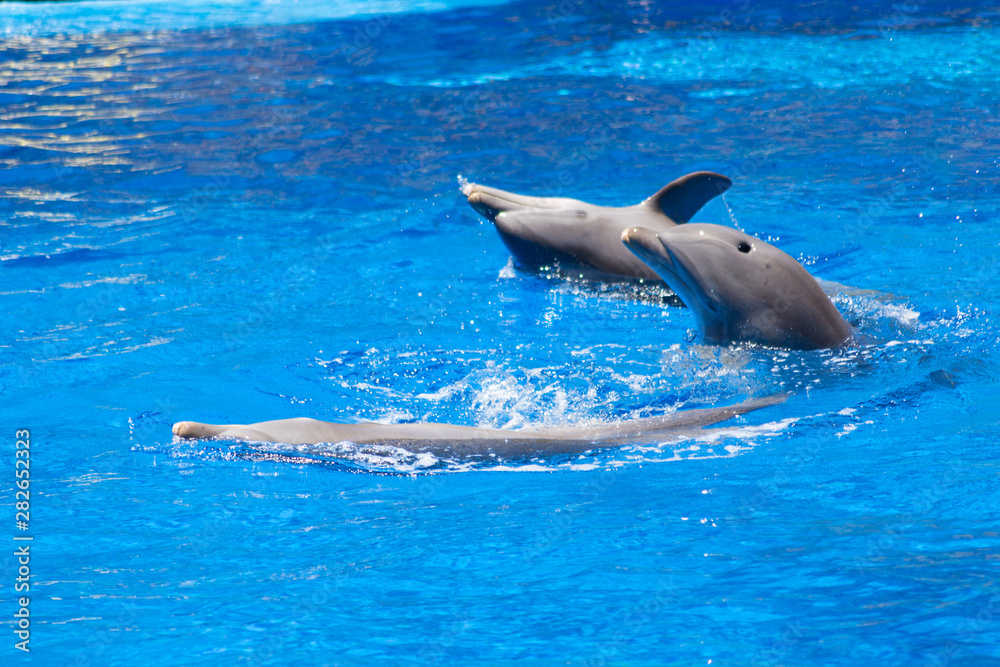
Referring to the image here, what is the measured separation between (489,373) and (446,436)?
1.35m

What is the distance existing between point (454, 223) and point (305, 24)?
1077cm

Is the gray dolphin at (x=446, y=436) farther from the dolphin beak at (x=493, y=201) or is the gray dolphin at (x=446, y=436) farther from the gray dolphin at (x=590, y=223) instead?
the dolphin beak at (x=493, y=201)

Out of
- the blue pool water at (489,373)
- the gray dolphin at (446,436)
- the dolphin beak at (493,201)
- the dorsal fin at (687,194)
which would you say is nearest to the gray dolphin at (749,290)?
the blue pool water at (489,373)

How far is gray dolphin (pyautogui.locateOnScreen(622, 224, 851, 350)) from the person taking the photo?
5.16m

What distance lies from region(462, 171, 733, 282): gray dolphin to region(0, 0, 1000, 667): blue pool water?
26cm

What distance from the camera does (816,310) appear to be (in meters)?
→ 5.17

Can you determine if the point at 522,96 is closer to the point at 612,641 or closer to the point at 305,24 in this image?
the point at 305,24

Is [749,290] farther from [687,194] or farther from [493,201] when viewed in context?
[493,201]

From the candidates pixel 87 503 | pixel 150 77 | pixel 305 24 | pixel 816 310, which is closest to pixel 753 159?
pixel 816 310

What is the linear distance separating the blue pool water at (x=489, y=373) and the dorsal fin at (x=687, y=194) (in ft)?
2.55

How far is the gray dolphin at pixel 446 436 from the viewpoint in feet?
13.5

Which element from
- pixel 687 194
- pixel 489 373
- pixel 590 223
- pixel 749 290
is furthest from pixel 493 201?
pixel 749 290

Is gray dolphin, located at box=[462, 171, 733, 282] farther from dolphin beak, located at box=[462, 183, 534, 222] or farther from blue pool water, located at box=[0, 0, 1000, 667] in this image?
blue pool water, located at box=[0, 0, 1000, 667]

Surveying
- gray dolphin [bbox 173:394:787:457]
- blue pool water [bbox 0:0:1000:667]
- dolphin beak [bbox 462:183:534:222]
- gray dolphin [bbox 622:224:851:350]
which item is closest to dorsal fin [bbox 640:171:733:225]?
blue pool water [bbox 0:0:1000:667]
